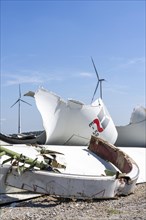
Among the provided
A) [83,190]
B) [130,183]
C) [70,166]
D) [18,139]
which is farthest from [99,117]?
[83,190]

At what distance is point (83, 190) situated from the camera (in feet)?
28.1

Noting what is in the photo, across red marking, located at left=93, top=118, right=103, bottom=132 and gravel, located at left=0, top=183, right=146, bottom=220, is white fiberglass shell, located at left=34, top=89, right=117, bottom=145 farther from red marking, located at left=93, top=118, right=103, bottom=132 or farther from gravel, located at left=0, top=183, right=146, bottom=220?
gravel, located at left=0, top=183, right=146, bottom=220

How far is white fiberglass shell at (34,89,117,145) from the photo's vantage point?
A: 17.2 meters

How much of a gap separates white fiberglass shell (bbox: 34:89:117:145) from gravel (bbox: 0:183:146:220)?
859 cm

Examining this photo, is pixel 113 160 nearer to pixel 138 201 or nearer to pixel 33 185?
pixel 138 201

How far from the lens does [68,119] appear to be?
17.9 meters

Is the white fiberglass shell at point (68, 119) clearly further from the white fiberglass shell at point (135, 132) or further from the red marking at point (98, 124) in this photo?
the white fiberglass shell at point (135, 132)

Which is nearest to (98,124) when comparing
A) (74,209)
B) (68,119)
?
(68,119)

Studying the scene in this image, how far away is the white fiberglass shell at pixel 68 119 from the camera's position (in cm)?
1723

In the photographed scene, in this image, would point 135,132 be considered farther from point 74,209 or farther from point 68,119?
point 74,209

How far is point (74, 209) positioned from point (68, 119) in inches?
400

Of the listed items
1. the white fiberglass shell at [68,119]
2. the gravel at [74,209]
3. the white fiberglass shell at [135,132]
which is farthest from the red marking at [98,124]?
the gravel at [74,209]

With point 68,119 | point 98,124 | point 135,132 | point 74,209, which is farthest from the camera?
point 135,132

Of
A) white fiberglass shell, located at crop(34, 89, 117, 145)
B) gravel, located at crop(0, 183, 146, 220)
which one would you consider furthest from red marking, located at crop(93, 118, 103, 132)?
gravel, located at crop(0, 183, 146, 220)
